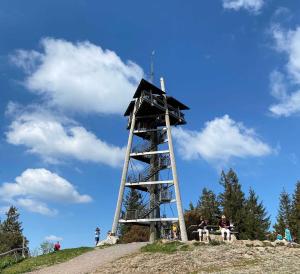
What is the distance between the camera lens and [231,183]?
70062 millimetres

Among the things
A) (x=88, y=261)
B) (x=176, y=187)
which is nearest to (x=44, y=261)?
(x=88, y=261)

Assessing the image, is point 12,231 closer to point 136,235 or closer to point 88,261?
point 136,235

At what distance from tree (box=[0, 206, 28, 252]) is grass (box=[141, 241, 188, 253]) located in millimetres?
52378

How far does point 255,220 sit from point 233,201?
16.1ft

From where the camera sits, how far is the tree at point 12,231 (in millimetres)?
77131

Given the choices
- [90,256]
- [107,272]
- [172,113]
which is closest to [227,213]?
[172,113]

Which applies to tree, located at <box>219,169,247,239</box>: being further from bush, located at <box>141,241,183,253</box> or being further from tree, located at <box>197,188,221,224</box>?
bush, located at <box>141,241,183,253</box>

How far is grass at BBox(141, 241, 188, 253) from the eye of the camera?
91.4 ft

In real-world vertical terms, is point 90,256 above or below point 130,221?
below

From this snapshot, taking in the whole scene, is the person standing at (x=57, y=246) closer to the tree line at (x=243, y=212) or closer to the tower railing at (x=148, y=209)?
the tower railing at (x=148, y=209)

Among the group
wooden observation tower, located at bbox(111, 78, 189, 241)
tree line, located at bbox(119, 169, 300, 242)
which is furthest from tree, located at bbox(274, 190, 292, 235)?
wooden observation tower, located at bbox(111, 78, 189, 241)

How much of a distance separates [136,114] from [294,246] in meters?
24.5

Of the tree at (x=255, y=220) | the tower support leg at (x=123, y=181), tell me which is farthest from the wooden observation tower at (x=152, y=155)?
the tree at (x=255, y=220)

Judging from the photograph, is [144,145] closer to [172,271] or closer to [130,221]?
[130,221]
